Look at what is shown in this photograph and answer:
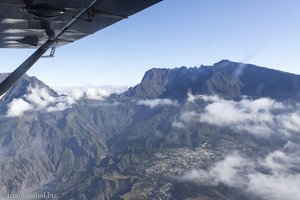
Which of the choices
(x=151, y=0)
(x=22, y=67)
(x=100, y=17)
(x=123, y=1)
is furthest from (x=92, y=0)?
(x=22, y=67)

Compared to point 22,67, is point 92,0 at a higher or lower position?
higher

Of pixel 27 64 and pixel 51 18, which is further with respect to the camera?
pixel 27 64

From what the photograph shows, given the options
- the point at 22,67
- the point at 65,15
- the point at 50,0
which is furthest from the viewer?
the point at 22,67

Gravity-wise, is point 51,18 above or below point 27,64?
above

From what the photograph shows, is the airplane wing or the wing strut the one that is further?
the wing strut

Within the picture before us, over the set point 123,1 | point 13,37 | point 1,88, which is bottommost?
point 1,88

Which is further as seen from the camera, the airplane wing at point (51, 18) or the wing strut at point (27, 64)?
the wing strut at point (27, 64)

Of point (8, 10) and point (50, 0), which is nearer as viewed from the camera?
point (50, 0)

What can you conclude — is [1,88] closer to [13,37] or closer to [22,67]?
[22,67]
